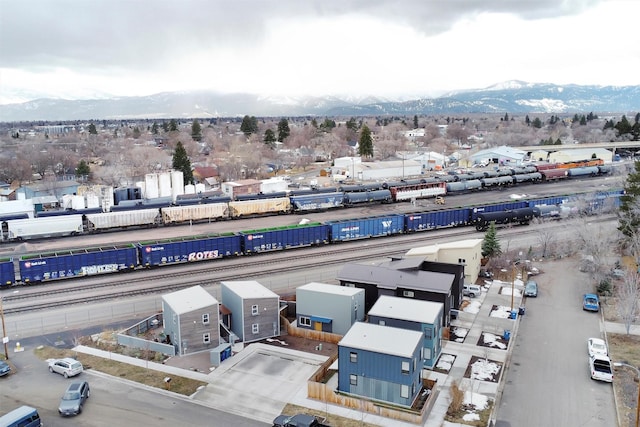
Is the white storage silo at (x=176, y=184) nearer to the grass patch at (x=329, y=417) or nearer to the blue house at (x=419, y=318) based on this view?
the blue house at (x=419, y=318)

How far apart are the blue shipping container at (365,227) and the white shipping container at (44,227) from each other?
28.5 metres

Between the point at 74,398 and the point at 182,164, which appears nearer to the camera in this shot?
the point at 74,398

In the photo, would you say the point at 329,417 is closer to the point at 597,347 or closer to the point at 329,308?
the point at 329,308

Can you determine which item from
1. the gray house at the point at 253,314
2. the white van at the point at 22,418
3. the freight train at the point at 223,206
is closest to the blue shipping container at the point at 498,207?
the freight train at the point at 223,206

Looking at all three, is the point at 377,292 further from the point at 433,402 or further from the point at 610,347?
the point at 610,347

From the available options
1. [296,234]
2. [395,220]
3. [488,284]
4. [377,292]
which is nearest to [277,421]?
[377,292]

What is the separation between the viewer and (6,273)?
1559 inches

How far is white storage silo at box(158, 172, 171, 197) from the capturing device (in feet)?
233

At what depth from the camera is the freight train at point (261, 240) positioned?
134 feet

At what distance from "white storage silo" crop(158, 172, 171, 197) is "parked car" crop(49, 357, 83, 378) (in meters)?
46.5

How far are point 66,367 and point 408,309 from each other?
19126 mm

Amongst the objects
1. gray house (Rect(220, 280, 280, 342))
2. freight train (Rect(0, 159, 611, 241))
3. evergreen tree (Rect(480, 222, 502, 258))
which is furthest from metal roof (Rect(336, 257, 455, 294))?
freight train (Rect(0, 159, 611, 241))

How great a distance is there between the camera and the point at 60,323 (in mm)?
33062

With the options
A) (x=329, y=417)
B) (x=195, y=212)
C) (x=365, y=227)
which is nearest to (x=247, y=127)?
(x=195, y=212)
